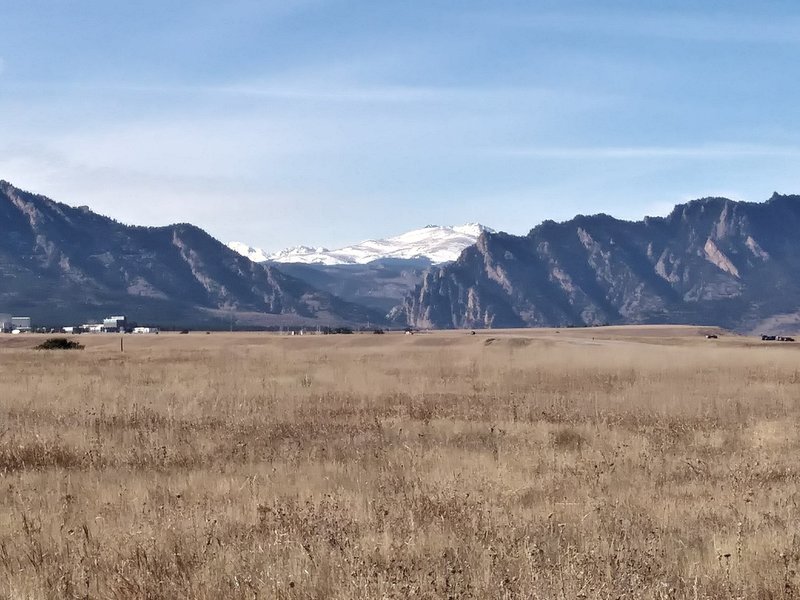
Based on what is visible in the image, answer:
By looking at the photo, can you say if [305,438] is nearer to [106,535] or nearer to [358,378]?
[106,535]

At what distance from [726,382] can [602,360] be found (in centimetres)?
1659

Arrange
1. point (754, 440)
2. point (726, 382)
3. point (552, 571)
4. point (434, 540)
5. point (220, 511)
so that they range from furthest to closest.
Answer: point (726, 382) < point (754, 440) < point (220, 511) < point (434, 540) < point (552, 571)

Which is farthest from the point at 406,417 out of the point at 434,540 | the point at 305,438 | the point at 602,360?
the point at 602,360

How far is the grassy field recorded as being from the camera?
24.4 feet

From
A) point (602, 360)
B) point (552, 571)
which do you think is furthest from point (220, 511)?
point (602, 360)

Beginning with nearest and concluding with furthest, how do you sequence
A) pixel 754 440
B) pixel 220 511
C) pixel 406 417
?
1. pixel 220 511
2. pixel 754 440
3. pixel 406 417

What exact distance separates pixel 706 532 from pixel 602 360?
38334 millimetres

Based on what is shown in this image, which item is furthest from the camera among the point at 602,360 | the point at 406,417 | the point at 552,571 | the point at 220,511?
the point at 602,360

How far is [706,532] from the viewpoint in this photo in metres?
9.12

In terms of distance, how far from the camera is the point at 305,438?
1584 cm

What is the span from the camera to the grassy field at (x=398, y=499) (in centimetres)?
743

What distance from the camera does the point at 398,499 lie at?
10.5 m

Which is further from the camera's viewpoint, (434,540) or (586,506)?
(586,506)

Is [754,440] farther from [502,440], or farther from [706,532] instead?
[706,532]
